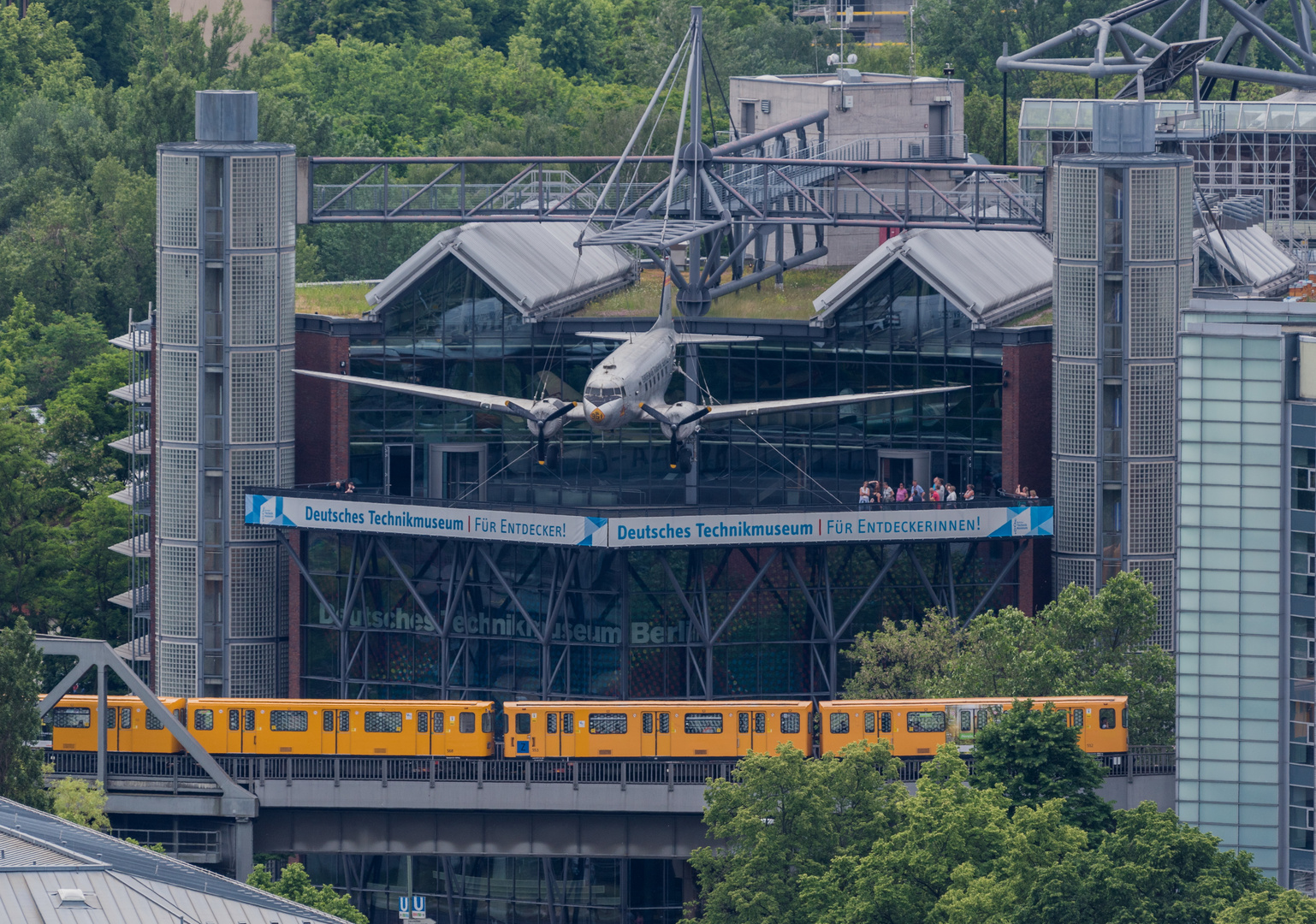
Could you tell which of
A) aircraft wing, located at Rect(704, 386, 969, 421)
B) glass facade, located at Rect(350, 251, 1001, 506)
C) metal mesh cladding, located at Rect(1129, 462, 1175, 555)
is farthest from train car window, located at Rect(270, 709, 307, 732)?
metal mesh cladding, located at Rect(1129, 462, 1175, 555)

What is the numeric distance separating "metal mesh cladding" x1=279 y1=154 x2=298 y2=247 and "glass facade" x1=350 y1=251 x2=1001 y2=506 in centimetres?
570

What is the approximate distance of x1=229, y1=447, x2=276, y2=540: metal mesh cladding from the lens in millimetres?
138875

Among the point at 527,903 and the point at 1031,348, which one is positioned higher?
the point at 1031,348

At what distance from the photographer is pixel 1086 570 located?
135250mm

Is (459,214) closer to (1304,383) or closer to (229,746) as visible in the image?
(229,746)

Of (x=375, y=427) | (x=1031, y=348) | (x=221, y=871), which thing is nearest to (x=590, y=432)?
(x=375, y=427)

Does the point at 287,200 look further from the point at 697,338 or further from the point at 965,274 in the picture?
the point at 965,274

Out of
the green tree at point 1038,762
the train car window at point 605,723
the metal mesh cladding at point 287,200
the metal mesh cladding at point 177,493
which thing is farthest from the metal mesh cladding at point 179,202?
the green tree at point 1038,762

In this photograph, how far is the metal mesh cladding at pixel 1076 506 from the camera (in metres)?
135

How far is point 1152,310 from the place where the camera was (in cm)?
13438

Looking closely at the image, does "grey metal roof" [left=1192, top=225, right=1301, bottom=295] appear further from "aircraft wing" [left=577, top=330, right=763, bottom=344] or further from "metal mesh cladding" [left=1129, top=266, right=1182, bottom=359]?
"aircraft wing" [left=577, top=330, right=763, bottom=344]

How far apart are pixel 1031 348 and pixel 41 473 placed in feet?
174

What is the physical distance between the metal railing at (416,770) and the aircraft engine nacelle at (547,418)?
17.0 meters

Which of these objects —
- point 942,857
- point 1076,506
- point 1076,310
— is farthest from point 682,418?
point 942,857
